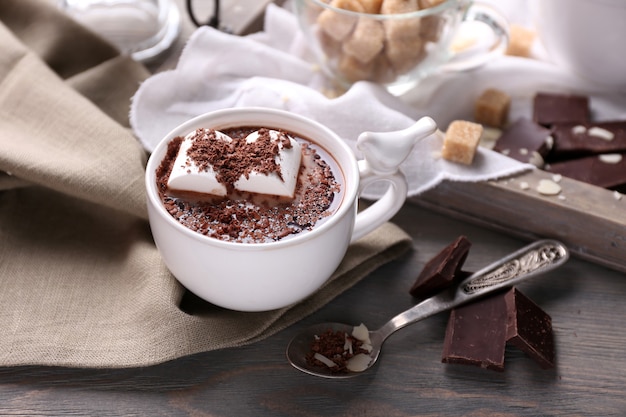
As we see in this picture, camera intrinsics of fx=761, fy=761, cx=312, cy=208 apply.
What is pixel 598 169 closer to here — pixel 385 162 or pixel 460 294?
pixel 460 294

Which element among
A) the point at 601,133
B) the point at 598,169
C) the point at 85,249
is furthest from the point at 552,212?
the point at 85,249

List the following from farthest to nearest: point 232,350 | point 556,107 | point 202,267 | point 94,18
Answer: point 94,18, point 556,107, point 232,350, point 202,267

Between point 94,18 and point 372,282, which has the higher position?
point 94,18

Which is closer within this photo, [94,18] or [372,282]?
[372,282]

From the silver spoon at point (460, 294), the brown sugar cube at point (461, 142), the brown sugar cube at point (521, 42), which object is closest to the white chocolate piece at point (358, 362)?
the silver spoon at point (460, 294)

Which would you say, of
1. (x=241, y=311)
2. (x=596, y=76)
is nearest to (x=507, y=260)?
(x=241, y=311)

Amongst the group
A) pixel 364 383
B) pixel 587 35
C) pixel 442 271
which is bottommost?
pixel 364 383

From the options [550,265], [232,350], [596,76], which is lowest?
[232,350]

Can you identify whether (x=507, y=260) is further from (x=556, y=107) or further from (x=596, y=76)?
(x=596, y=76)
